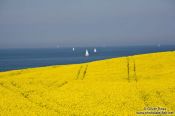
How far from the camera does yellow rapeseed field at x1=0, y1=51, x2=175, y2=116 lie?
24.5 m

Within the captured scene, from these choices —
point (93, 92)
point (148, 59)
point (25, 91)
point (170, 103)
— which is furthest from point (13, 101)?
point (148, 59)

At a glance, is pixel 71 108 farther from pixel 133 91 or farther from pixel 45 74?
pixel 45 74

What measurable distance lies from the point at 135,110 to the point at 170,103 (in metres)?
3.23

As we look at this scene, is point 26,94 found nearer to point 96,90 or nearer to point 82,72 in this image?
point 96,90

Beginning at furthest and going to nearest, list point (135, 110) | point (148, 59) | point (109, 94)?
point (148, 59) < point (109, 94) < point (135, 110)

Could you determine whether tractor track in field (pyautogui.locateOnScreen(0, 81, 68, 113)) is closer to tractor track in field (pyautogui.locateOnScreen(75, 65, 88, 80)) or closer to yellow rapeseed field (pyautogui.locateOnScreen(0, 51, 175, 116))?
yellow rapeseed field (pyautogui.locateOnScreen(0, 51, 175, 116))

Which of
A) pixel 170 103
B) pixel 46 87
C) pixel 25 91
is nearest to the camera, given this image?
pixel 170 103

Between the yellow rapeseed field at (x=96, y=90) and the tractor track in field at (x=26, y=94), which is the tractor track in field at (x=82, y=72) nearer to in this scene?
the yellow rapeseed field at (x=96, y=90)

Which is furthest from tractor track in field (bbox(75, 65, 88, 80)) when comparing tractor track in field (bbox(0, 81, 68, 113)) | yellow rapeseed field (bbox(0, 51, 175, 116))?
tractor track in field (bbox(0, 81, 68, 113))

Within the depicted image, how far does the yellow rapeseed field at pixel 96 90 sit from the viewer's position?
965 inches

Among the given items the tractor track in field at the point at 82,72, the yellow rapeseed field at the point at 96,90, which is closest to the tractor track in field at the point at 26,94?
the yellow rapeseed field at the point at 96,90

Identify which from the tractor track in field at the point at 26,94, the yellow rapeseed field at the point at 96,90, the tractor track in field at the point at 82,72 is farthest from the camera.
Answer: the tractor track in field at the point at 82,72

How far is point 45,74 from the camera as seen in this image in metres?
40.8

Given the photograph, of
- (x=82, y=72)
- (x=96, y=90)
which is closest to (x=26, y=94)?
(x=96, y=90)
